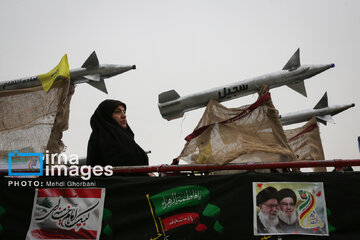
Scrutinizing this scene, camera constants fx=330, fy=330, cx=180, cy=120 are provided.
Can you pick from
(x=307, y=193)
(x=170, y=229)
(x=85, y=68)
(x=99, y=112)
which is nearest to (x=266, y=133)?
(x=307, y=193)

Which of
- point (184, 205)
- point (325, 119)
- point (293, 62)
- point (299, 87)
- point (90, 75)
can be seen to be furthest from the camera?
point (325, 119)

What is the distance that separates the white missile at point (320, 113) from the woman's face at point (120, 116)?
4.30m

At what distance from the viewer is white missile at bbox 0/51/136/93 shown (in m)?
4.76

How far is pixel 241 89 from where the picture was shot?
159 inches

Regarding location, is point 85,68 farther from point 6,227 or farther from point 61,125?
point 6,227

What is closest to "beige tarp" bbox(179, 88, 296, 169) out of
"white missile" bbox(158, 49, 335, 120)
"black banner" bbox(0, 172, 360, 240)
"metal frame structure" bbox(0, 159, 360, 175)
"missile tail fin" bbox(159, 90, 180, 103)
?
"metal frame structure" bbox(0, 159, 360, 175)

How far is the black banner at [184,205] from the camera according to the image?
7.79 ft

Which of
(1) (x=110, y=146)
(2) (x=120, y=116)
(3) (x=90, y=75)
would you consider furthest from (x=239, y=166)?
(3) (x=90, y=75)

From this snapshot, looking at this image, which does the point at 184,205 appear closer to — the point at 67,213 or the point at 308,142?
the point at 67,213

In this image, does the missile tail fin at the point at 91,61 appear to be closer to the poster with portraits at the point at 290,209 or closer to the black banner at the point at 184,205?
the black banner at the point at 184,205

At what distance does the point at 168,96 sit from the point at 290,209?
97.6 inches

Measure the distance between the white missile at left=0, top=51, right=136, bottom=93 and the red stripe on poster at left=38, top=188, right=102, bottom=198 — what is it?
2.22m

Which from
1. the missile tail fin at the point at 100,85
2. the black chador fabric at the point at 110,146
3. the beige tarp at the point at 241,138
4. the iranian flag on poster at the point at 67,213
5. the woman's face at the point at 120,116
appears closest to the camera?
the iranian flag on poster at the point at 67,213

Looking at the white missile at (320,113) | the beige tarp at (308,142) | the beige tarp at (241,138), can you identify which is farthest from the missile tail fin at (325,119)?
the beige tarp at (241,138)
